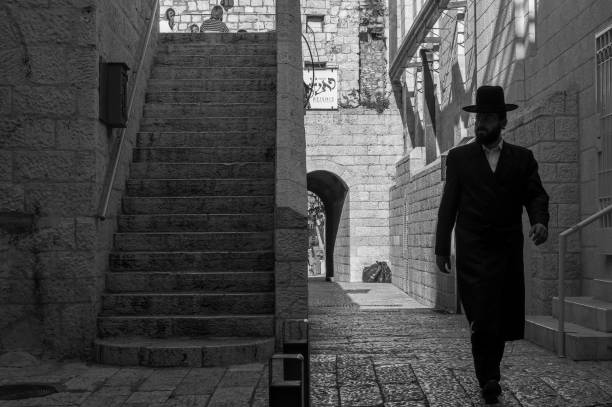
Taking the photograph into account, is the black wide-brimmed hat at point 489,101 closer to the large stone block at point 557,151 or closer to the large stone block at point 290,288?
the large stone block at point 290,288

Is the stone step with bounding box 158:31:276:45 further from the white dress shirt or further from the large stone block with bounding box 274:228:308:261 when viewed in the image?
the white dress shirt

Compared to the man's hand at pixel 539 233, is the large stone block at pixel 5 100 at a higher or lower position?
higher

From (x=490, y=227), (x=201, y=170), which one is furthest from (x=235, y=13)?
(x=490, y=227)

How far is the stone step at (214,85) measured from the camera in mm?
9641

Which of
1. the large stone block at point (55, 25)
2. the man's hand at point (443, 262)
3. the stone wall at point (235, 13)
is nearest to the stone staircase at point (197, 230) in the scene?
the large stone block at point (55, 25)

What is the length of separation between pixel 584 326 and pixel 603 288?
487 millimetres

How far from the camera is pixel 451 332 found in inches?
323

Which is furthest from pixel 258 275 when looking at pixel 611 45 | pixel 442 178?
pixel 442 178

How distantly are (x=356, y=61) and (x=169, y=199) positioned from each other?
1588 cm

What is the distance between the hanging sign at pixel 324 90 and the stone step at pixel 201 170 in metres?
14.3

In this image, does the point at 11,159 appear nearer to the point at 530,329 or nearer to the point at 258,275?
the point at 258,275

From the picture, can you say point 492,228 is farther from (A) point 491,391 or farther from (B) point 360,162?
(B) point 360,162

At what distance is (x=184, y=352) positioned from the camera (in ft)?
19.2

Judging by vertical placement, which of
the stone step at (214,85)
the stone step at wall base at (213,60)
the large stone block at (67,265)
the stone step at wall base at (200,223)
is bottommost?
the large stone block at (67,265)
